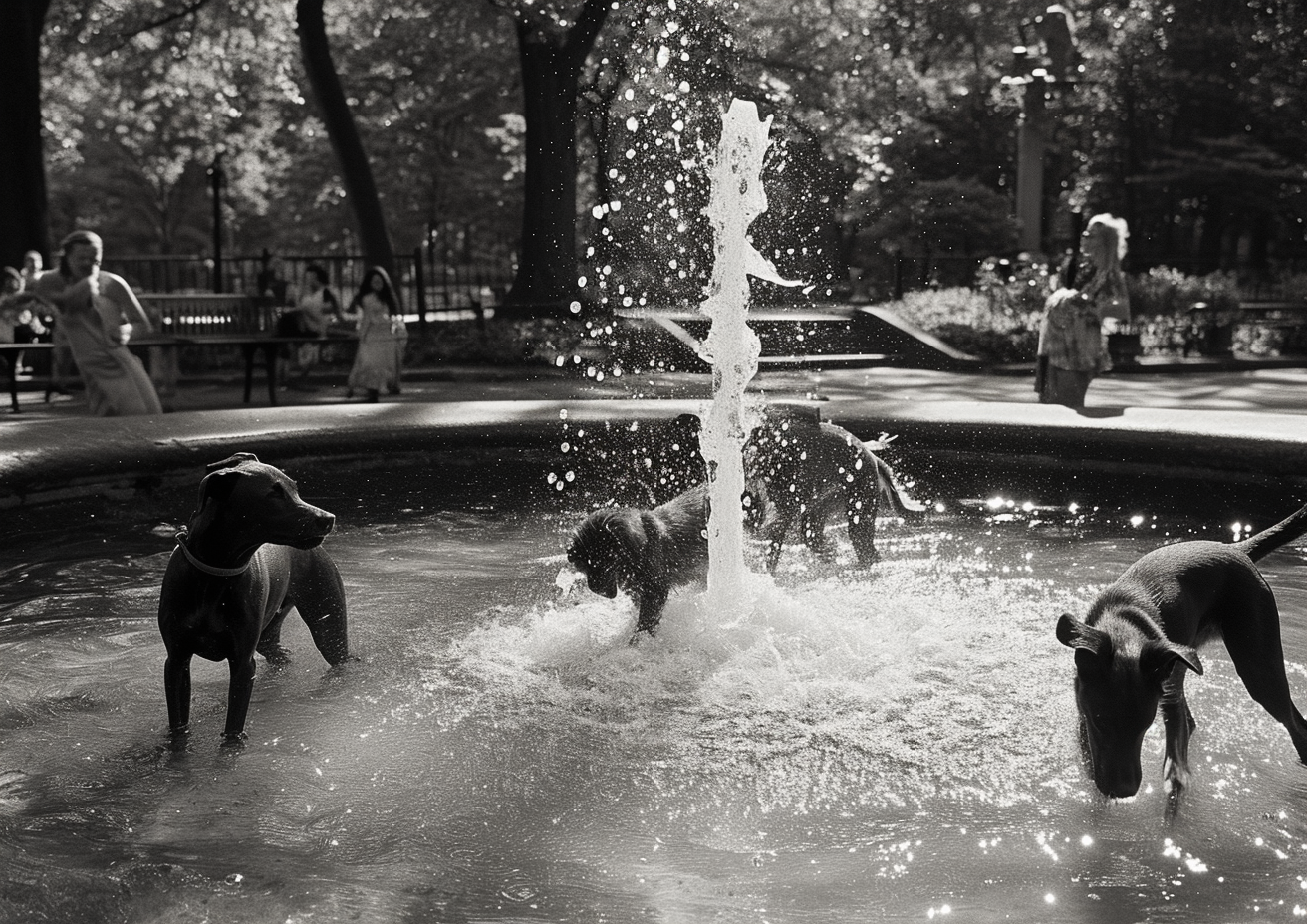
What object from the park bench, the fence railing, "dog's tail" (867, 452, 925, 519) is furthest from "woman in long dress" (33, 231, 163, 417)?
the park bench

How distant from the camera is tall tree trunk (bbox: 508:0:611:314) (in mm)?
24109

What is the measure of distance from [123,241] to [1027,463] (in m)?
56.1

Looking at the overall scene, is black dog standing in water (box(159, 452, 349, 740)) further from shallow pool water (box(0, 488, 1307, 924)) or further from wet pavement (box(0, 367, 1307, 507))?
wet pavement (box(0, 367, 1307, 507))

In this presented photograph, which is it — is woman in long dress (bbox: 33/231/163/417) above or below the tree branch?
below

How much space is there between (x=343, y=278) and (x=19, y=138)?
44.5 feet

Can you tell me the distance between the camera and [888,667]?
526 cm

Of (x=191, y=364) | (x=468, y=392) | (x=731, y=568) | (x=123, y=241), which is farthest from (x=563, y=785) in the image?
(x=123, y=241)

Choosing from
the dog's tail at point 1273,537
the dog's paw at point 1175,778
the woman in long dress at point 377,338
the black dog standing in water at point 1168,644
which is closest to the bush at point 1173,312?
the woman in long dress at point 377,338

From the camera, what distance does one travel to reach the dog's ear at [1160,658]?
3277 mm

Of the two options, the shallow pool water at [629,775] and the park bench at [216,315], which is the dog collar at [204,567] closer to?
the shallow pool water at [629,775]

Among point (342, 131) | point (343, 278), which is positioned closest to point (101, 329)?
point (342, 131)

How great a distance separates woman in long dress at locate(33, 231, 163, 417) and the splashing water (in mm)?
6323

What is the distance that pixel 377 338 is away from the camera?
16484 millimetres

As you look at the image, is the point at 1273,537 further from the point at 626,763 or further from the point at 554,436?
the point at 554,436
